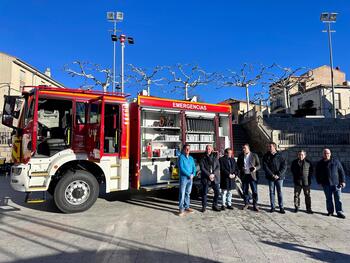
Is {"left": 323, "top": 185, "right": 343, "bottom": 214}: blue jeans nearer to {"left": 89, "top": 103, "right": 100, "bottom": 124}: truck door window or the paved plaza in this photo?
the paved plaza

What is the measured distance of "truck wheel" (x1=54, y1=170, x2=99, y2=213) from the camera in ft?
22.2

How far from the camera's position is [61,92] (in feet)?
23.0

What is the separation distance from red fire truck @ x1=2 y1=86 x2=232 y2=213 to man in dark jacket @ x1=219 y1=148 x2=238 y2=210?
4.93 ft

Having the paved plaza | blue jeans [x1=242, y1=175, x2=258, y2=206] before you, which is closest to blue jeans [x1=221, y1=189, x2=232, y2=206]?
the paved plaza

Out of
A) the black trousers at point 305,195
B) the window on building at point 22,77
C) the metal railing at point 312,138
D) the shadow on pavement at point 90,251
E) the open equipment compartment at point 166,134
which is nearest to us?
the shadow on pavement at point 90,251

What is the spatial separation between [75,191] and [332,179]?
6303 millimetres

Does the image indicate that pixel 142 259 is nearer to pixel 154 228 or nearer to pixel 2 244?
pixel 154 228

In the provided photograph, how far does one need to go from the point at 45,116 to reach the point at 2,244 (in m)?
3.12

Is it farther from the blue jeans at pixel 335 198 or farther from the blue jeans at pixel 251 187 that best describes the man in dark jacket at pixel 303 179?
the blue jeans at pixel 251 187

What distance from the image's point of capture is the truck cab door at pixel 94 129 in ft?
22.5

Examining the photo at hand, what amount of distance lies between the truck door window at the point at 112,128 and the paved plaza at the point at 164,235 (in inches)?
66.3

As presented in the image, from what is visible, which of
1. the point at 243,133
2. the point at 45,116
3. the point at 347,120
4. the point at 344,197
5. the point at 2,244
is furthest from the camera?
the point at 347,120

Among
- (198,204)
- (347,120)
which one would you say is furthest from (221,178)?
(347,120)

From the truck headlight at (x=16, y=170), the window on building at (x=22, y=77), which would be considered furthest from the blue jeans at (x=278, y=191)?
the window on building at (x=22, y=77)
